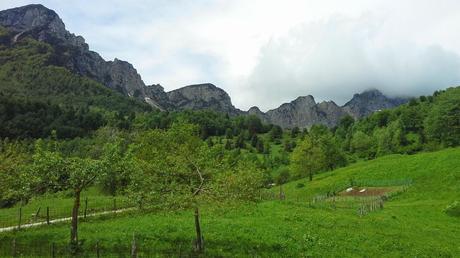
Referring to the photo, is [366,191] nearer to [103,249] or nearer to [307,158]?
[307,158]

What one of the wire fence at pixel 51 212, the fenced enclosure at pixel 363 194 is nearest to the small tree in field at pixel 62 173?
the wire fence at pixel 51 212

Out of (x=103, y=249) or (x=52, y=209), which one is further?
(x=52, y=209)

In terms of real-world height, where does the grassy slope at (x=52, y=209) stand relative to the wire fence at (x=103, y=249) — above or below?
above

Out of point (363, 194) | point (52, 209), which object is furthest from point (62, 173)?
point (363, 194)

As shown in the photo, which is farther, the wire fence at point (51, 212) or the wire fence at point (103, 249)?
the wire fence at point (51, 212)

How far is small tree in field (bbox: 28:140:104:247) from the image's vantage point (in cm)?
3212

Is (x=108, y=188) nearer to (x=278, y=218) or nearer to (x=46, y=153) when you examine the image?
(x=278, y=218)

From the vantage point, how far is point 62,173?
3300 centimetres

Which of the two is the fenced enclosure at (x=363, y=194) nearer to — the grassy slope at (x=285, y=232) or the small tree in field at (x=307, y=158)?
the grassy slope at (x=285, y=232)

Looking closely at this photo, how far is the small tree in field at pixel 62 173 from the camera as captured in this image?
32125 mm

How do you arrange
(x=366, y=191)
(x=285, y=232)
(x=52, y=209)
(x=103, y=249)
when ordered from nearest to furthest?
(x=103, y=249) < (x=285, y=232) < (x=52, y=209) < (x=366, y=191)

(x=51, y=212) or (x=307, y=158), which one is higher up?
(x=307, y=158)

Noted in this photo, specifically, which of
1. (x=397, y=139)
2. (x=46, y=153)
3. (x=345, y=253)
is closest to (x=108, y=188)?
(x=46, y=153)

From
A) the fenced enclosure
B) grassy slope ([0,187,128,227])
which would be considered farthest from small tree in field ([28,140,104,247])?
the fenced enclosure
